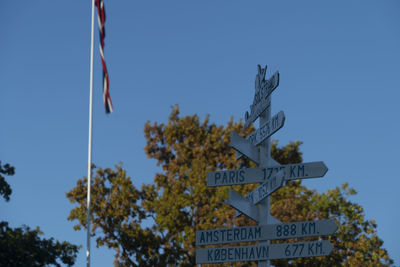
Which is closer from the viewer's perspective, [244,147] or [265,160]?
[265,160]

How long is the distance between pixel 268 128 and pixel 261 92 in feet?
3.04

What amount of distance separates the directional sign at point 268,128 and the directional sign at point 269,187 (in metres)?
0.91

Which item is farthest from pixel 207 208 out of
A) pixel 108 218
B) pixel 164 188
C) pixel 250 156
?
pixel 250 156

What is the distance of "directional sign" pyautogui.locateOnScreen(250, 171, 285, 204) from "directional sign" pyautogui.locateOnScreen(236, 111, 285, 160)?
2.99 feet

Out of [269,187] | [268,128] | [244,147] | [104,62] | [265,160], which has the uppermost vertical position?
[104,62]

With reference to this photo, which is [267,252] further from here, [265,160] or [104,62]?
[104,62]

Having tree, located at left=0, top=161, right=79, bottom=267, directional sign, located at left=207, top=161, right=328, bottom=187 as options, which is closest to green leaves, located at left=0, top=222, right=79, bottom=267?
tree, located at left=0, top=161, right=79, bottom=267

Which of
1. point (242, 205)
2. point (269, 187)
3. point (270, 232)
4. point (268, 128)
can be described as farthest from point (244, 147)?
point (270, 232)

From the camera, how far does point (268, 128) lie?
11734 mm

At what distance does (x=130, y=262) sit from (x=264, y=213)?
23270mm

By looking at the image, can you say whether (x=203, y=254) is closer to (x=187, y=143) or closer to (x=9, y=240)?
(x=9, y=240)

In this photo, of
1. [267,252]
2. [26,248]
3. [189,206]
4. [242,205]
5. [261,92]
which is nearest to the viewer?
[267,252]

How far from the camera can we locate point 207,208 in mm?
34438

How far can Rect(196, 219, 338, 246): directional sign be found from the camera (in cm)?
1108
